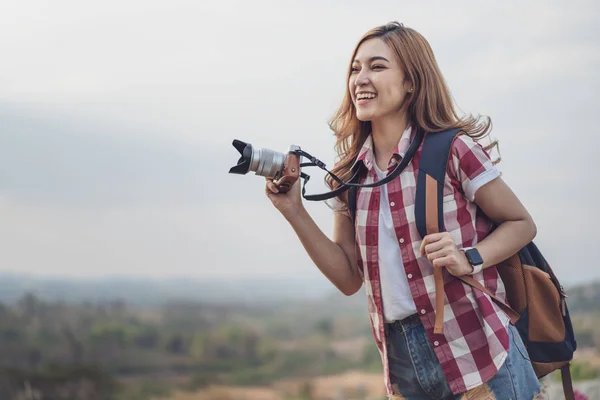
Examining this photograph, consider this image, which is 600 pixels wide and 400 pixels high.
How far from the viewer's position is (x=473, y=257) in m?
1.85

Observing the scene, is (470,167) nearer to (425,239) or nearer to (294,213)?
(425,239)

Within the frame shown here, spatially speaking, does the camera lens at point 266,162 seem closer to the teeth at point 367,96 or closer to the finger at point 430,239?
the teeth at point 367,96

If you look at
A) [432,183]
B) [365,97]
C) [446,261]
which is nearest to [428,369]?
[446,261]

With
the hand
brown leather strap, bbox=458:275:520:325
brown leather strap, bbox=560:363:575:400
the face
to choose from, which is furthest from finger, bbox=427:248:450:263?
brown leather strap, bbox=560:363:575:400

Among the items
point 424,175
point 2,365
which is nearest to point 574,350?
point 424,175

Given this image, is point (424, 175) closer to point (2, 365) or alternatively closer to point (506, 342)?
point (506, 342)

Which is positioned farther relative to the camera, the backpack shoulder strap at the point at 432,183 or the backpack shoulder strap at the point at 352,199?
the backpack shoulder strap at the point at 352,199

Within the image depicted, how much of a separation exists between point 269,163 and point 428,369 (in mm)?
683

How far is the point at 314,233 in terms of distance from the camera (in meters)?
2.13

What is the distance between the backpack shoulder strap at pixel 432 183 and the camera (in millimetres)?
1862

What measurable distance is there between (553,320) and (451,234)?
435 mm

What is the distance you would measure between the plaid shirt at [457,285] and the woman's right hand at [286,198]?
0.25 meters

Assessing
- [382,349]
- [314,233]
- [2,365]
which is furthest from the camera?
[2,365]

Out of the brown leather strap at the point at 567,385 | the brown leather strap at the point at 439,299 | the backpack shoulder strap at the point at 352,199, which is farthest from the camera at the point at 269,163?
the brown leather strap at the point at 567,385
